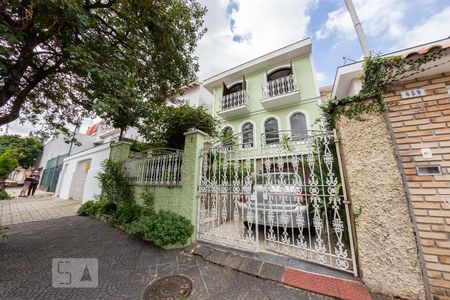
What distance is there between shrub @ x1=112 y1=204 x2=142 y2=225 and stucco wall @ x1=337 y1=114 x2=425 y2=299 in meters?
5.12

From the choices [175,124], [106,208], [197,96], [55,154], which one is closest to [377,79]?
[175,124]

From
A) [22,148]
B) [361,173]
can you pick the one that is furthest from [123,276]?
[22,148]

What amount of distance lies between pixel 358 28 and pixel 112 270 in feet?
24.9

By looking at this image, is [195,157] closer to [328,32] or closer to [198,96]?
[328,32]

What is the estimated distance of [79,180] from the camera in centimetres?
1032

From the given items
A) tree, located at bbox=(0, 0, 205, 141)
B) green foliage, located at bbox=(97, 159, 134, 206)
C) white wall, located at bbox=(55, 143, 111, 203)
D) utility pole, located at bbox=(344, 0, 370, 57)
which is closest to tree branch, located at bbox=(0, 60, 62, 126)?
tree, located at bbox=(0, 0, 205, 141)

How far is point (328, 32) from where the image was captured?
6.51 m

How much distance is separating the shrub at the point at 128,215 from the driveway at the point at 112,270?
407 mm

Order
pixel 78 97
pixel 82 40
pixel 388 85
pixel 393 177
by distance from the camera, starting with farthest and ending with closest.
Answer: pixel 78 97 < pixel 82 40 < pixel 388 85 < pixel 393 177

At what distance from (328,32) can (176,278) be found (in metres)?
9.50

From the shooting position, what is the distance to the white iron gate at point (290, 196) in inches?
96.2

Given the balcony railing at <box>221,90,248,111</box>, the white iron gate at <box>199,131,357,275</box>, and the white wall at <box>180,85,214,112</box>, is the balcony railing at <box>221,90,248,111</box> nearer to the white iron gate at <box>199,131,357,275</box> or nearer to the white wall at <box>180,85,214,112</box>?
the white wall at <box>180,85,214,112</box>

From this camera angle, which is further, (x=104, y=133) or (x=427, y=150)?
(x=104, y=133)

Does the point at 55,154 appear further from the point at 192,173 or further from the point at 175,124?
the point at 192,173
